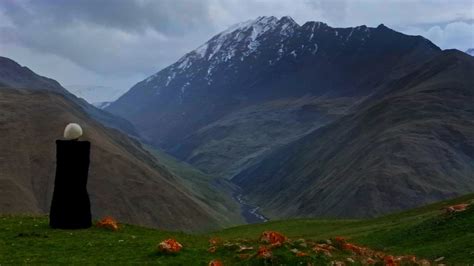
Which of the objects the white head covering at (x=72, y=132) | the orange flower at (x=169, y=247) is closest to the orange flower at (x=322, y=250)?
the orange flower at (x=169, y=247)

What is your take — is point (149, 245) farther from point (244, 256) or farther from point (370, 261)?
point (370, 261)

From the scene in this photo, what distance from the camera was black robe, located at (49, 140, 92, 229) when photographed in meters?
29.1

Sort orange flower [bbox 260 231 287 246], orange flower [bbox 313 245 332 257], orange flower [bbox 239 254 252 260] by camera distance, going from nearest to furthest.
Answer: orange flower [bbox 239 254 252 260], orange flower [bbox 313 245 332 257], orange flower [bbox 260 231 287 246]

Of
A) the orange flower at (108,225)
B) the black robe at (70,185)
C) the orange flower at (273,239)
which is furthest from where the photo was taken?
the orange flower at (108,225)

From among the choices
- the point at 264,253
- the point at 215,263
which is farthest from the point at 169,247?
the point at 264,253

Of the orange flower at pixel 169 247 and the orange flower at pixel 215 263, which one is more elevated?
the orange flower at pixel 169 247

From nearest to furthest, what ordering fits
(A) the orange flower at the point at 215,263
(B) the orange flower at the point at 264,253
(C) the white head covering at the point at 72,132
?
(A) the orange flower at the point at 215,263, (B) the orange flower at the point at 264,253, (C) the white head covering at the point at 72,132

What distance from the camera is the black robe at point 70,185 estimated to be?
95.3 ft

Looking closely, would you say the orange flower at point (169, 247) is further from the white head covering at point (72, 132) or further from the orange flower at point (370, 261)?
the white head covering at point (72, 132)

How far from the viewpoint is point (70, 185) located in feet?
95.5

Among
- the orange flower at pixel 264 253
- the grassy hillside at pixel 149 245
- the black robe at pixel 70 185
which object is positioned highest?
the black robe at pixel 70 185

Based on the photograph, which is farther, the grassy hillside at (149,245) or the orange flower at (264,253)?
the grassy hillside at (149,245)

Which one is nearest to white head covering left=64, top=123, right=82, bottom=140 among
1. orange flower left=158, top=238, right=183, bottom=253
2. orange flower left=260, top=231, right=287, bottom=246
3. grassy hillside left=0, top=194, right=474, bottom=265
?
grassy hillside left=0, top=194, right=474, bottom=265

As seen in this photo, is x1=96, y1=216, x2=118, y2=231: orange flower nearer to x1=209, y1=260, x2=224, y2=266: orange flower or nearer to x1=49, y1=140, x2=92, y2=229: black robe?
x1=49, y1=140, x2=92, y2=229: black robe
